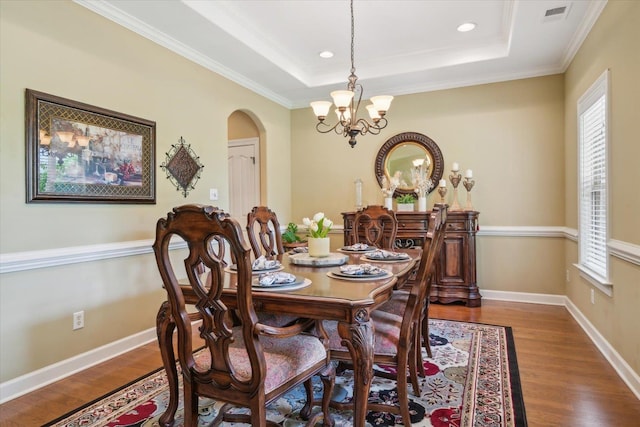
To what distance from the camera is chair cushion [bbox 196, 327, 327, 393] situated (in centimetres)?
156

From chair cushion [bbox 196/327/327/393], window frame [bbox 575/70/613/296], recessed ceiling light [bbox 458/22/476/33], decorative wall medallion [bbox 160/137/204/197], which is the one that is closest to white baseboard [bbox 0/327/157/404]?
decorative wall medallion [bbox 160/137/204/197]

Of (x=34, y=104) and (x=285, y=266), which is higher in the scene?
(x=34, y=104)

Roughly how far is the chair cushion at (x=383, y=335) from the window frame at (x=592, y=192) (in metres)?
1.82

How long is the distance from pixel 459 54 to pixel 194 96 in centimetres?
288

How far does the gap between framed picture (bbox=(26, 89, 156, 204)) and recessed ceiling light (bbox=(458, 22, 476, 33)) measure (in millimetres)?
3045

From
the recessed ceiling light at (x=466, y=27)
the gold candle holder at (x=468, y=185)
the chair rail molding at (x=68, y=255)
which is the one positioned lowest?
the chair rail molding at (x=68, y=255)

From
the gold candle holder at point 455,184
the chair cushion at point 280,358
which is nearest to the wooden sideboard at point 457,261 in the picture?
the gold candle holder at point 455,184

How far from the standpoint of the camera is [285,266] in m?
2.46

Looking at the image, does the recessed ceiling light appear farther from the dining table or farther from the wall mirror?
the dining table

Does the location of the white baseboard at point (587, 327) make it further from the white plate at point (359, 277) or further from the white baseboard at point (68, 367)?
the white baseboard at point (68, 367)

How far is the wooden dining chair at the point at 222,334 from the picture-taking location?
1393 mm

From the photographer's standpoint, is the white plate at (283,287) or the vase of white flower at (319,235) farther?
the vase of white flower at (319,235)

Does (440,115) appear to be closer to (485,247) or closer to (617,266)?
(485,247)

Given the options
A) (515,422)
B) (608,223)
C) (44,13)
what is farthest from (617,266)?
(44,13)
